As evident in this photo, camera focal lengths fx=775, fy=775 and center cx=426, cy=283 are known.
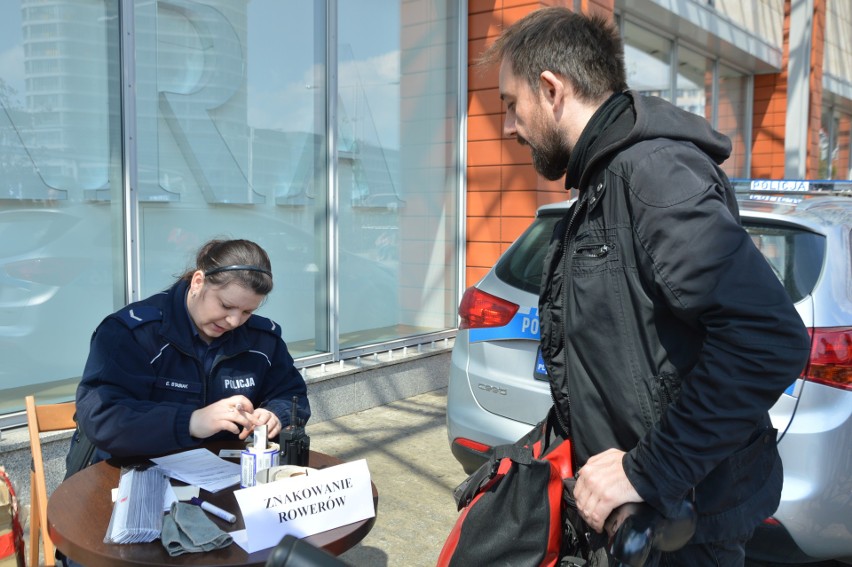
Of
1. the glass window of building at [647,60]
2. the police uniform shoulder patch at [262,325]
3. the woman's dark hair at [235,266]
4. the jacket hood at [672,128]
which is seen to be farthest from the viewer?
the glass window of building at [647,60]

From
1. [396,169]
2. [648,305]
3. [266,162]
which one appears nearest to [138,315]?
[648,305]

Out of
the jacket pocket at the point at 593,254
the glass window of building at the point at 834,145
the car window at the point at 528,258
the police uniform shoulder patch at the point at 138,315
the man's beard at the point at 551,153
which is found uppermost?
the glass window of building at the point at 834,145

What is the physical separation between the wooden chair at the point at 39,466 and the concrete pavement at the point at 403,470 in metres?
1.02

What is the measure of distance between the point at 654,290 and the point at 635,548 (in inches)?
18.1

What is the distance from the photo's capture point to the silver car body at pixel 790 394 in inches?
103

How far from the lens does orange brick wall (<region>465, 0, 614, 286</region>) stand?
671 centimetres

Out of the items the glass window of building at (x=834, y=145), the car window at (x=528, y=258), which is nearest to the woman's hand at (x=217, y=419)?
the car window at (x=528, y=258)

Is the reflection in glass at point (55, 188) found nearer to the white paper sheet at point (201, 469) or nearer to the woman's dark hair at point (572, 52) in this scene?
the white paper sheet at point (201, 469)

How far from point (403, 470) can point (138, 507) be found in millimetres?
2736

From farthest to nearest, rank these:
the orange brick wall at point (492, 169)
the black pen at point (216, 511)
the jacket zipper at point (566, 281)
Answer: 1. the orange brick wall at point (492, 169)
2. the black pen at point (216, 511)
3. the jacket zipper at point (566, 281)

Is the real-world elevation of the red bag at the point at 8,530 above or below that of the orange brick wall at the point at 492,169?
below

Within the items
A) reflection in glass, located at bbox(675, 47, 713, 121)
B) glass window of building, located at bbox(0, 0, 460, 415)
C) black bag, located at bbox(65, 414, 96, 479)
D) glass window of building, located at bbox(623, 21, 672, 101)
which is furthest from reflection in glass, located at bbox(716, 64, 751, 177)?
black bag, located at bbox(65, 414, 96, 479)

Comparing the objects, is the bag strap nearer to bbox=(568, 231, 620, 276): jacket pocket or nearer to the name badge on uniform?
bbox=(568, 231, 620, 276): jacket pocket

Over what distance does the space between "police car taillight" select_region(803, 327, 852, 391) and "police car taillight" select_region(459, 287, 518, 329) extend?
48.3 inches
